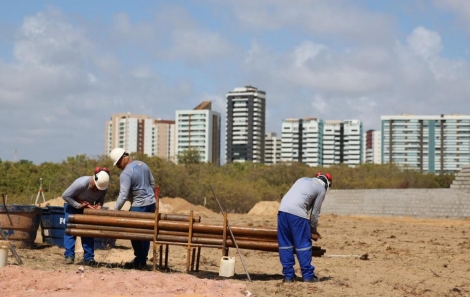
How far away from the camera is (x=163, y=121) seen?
167375mm

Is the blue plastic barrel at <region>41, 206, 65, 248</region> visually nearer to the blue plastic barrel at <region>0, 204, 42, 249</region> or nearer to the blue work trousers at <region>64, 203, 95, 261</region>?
the blue plastic barrel at <region>0, 204, 42, 249</region>

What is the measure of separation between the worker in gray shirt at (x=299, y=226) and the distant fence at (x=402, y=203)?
73.1 ft

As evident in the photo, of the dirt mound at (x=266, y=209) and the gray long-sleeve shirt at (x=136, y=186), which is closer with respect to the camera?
Result: the gray long-sleeve shirt at (x=136, y=186)

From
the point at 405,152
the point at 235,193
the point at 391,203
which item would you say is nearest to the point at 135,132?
the point at 405,152

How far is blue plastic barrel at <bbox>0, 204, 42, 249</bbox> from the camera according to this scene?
14.2 metres

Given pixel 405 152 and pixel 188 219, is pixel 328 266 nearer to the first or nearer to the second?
pixel 188 219

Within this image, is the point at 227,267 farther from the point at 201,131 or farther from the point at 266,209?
the point at 201,131

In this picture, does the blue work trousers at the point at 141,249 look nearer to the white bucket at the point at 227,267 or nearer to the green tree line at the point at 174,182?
the white bucket at the point at 227,267

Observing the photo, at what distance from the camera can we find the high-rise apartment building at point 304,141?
541 feet

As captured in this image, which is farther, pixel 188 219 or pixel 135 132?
pixel 135 132

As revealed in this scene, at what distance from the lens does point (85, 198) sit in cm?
1272

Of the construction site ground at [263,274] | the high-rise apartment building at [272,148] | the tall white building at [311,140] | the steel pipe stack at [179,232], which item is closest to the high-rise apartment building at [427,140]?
the tall white building at [311,140]

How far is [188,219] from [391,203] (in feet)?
81.4

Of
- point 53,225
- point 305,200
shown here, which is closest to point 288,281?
point 305,200
